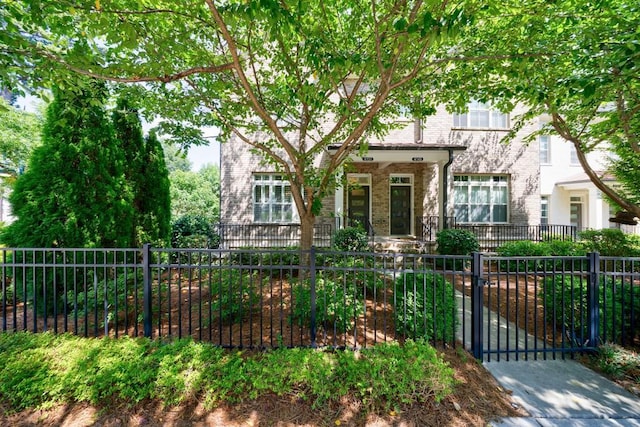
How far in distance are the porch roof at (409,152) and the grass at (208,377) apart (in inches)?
315

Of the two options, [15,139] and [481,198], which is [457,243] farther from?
→ [15,139]

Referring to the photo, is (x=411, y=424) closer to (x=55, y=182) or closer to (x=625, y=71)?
(x=625, y=71)

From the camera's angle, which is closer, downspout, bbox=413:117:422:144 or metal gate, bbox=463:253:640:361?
metal gate, bbox=463:253:640:361

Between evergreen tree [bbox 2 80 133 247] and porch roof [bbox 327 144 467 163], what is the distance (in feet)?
21.9

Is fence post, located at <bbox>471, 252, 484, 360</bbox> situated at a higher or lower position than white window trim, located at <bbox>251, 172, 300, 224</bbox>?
lower

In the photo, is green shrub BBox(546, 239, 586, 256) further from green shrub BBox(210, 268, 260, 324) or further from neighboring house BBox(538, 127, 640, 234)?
neighboring house BBox(538, 127, 640, 234)

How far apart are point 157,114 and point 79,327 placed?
166 inches

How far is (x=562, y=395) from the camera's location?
3191 millimetres

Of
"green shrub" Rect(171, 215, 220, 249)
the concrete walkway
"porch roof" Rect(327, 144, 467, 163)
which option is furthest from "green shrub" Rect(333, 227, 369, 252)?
the concrete walkway

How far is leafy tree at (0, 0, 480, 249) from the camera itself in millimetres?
3551

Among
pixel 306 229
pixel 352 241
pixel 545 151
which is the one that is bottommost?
pixel 352 241

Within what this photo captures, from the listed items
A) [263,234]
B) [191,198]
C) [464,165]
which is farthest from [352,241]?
[191,198]

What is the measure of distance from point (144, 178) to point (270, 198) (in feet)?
18.9

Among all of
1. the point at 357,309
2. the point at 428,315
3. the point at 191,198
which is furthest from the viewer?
the point at 191,198
